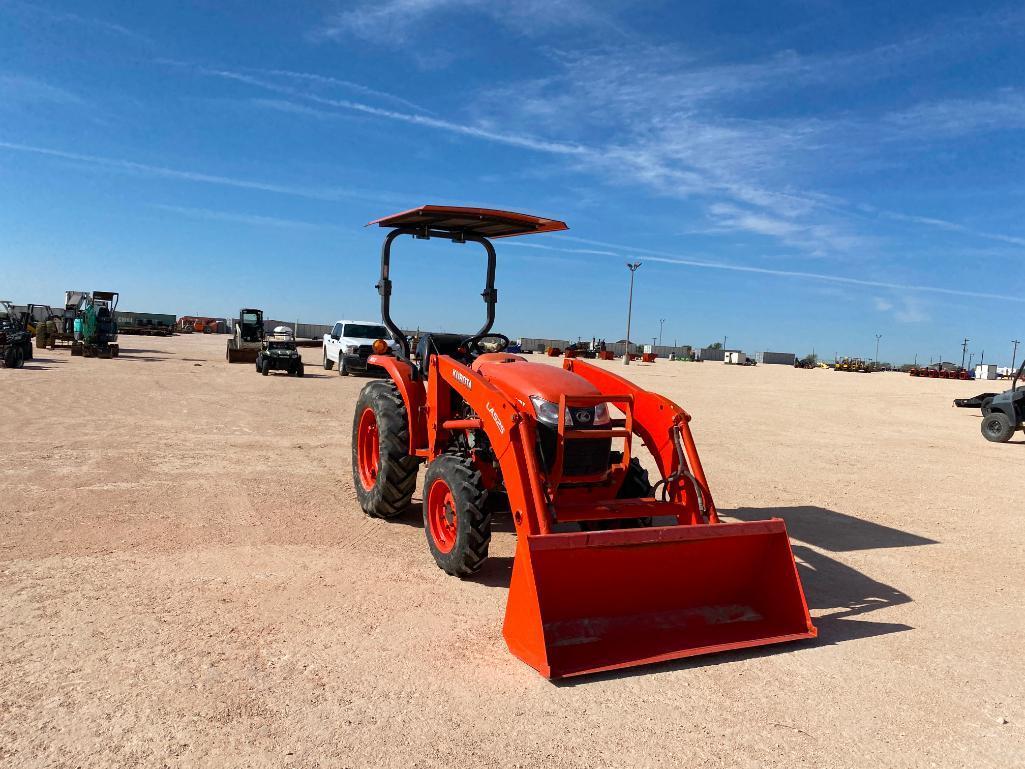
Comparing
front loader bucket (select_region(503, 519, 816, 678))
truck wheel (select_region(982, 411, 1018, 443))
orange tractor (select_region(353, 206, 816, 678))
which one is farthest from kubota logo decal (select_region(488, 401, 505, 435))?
truck wheel (select_region(982, 411, 1018, 443))

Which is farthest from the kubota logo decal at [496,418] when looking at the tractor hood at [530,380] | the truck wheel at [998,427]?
the truck wheel at [998,427]

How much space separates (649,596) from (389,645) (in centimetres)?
139

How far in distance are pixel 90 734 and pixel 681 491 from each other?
3394 millimetres

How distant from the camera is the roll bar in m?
6.13

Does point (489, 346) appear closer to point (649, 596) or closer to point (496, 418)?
point (496, 418)

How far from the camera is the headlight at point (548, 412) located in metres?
4.77

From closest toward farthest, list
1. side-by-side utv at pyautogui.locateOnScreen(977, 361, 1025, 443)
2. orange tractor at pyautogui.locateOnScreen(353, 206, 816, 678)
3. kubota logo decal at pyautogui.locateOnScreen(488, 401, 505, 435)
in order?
orange tractor at pyautogui.locateOnScreen(353, 206, 816, 678)
kubota logo decal at pyautogui.locateOnScreen(488, 401, 505, 435)
side-by-side utv at pyautogui.locateOnScreen(977, 361, 1025, 443)

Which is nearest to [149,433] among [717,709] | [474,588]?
[474,588]

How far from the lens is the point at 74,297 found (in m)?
31.6

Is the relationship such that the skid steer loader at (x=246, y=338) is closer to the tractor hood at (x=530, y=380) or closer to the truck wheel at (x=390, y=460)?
the truck wheel at (x=390, y=460)

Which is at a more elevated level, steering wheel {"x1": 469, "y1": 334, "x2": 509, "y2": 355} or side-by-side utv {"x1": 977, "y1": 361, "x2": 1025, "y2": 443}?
steering wheel {"x1": 469, "y1": 334, "x2": 509, "y2": 355}

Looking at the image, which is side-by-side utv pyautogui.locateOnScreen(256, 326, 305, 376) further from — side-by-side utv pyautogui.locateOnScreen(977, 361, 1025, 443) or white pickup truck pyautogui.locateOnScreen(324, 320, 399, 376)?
side-by-side utv pyautogui.locateOnScreen(977, 361, 1025, 443)

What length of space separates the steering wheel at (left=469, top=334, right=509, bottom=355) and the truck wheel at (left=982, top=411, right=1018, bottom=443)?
460 inches

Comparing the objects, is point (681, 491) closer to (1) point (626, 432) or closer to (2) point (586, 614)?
(1) point (626, 432)
